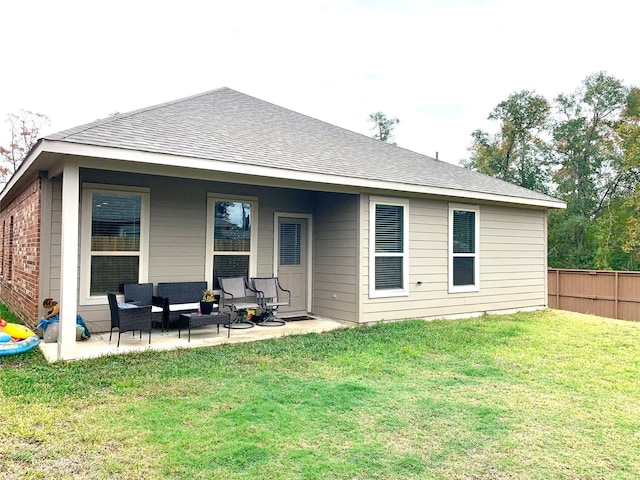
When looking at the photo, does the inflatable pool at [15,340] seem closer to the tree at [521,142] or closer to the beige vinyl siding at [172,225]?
the beige vinyl siding at [172,225]

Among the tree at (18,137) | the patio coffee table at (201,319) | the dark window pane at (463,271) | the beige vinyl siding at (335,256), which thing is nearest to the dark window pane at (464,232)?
the dark window pane at (463,271)

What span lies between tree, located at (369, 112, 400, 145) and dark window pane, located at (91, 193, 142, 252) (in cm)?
2447

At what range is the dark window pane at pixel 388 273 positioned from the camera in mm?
7609

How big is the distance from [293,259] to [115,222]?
3.11m

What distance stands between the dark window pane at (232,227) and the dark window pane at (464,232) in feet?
12.9

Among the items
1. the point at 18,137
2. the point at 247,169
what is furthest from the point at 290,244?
the point at 18,137

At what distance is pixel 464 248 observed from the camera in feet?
28.8

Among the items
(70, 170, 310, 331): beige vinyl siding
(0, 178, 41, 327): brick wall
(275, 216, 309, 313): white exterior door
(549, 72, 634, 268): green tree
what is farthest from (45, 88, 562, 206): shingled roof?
(549, 72, 634, 268): green tree

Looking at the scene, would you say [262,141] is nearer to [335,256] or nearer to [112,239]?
[335,256]

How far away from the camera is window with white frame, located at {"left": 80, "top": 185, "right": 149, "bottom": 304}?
6344mm

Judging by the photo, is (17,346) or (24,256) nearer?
(17,346)

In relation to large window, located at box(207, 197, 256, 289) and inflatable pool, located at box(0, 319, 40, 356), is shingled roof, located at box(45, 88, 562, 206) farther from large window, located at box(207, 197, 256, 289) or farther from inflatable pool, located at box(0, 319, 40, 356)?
inflatable pool, located at box(0, 319, 40, 356)

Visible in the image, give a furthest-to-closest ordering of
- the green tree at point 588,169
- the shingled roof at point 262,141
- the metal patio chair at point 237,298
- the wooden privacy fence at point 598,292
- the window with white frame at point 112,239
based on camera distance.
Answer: the green tree at point 588,169
the wooden privacy fence at point 598,292
the metal patio chair at point 237,298
the window with white frame at point 112,239
the shingled roof at point 262,141

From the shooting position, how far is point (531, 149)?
22.1 m
